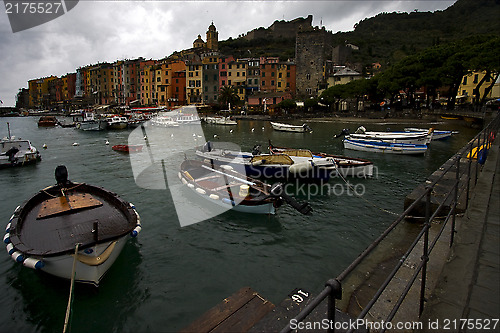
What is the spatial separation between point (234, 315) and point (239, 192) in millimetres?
8168

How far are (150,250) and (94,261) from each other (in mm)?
3137

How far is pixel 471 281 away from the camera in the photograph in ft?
13.3

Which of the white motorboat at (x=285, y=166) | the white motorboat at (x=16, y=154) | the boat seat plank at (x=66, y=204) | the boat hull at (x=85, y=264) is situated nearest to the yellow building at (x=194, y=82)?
the white motorboat at (x=16, y=154)

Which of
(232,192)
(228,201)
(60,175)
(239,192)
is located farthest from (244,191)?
(60,175)

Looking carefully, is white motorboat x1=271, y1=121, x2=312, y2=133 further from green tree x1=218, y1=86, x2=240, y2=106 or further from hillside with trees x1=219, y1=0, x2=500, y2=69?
hillside with trees x1=219, y1=0, x2=500, y2=69

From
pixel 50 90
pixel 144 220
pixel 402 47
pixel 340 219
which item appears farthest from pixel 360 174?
pixel 50 90

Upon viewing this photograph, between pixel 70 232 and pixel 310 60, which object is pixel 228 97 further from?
pixel 70 232

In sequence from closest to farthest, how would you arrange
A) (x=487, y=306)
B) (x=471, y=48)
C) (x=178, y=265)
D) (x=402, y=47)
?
1. (x=487, y=306)
2. (x=178, y=265)
3. (x=471, y=48)
4. (x=402, y=47)

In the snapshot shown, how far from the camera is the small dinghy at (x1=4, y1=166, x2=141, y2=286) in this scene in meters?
8.02

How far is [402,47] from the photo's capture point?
14075 centimetres

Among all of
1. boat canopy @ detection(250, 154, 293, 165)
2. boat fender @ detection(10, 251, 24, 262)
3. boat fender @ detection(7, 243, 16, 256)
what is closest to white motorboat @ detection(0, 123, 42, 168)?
boat canopy @ detection(250, 154, 293, 165)

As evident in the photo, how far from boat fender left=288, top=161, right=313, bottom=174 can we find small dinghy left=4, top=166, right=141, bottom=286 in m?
10.4

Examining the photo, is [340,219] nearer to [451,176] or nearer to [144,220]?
[451,176]

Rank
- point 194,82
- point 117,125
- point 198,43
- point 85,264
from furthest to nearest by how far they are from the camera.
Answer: point 198,43 → point 194,82 → point 117,125 → point 85,264
